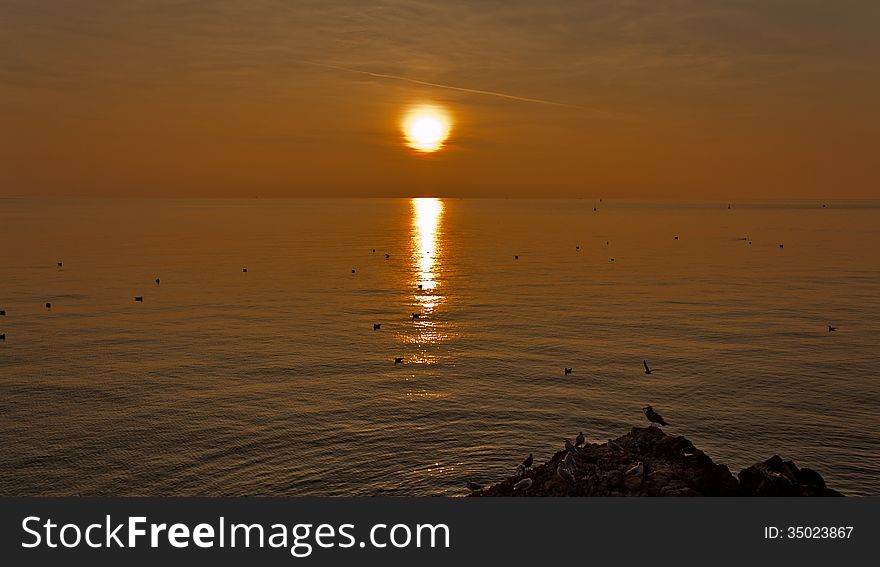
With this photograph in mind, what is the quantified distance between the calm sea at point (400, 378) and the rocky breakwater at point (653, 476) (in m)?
7.63

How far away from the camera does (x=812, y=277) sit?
121 metres

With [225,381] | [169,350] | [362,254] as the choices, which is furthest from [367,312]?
[362,254]

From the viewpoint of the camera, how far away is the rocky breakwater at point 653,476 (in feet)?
87.0

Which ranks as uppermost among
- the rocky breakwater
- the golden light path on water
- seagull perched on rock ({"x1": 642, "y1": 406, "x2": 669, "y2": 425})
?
the golden light path on water

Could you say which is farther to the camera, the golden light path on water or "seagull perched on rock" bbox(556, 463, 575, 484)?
the golden light path on water

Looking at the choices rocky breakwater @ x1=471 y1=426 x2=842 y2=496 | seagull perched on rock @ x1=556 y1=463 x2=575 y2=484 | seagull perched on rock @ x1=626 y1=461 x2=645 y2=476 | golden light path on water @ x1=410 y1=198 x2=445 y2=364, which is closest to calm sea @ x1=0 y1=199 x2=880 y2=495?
golden light path on water @ x1=410 y1=198 x2=445 y2=364

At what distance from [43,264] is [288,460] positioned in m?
122

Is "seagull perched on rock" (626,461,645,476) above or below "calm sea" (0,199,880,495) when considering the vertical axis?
below

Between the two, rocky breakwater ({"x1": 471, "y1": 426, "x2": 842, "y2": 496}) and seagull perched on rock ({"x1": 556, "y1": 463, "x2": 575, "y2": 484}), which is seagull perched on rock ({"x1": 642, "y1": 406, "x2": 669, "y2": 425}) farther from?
seagull perched on rock ({"x1": 556, "y1": 463, "x2": 575, "y2": 484})

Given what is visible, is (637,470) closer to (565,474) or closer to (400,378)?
(565,474)

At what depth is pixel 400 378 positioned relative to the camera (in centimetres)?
5672

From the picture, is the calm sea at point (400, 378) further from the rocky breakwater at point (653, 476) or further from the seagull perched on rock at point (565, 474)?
the seagull perched on rock at point (565, 474)

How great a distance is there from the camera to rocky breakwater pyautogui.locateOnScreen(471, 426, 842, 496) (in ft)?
87.0

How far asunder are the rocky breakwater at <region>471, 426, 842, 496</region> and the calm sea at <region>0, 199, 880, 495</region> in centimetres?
763
